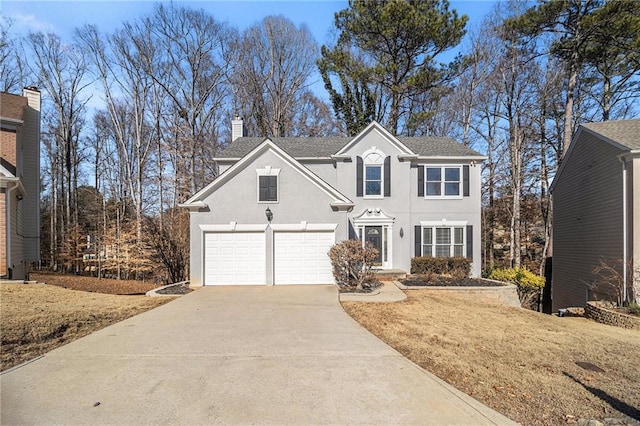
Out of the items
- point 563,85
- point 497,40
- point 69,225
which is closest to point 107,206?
point 69,225

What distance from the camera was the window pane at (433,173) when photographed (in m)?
17.5

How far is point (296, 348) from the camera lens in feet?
20.9

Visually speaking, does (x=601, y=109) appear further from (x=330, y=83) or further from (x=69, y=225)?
(x=69, y=225)

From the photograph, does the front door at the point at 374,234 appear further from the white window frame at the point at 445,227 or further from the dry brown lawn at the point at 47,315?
the dry brown lawn at the point at 47,315

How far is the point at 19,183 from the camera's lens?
13688mm

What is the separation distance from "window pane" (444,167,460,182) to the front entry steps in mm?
5054

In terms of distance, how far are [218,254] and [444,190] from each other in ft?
34.7

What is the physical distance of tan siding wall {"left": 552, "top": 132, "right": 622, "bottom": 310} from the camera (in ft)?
43.5

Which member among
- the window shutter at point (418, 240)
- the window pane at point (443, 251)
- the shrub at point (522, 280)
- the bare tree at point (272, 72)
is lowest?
the shrub at point (522, 280)

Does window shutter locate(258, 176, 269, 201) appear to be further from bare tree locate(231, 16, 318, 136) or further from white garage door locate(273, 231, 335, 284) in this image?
bare tree locate(231, 16, 318, 136)

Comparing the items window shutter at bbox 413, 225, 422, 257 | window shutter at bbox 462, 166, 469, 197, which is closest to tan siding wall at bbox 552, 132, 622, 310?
window shutter at bbox 462, 166, 469, 197

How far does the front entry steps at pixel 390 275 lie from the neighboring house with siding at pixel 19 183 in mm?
13673

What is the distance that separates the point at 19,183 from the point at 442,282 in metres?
16.1

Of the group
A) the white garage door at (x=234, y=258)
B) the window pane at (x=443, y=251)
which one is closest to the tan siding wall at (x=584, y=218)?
the window pane at (x=443, y=251)
